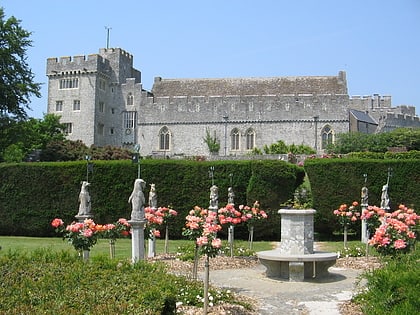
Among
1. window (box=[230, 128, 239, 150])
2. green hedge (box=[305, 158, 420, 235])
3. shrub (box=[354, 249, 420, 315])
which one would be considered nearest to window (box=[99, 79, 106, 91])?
window (box=[230, 128, 239, 150])

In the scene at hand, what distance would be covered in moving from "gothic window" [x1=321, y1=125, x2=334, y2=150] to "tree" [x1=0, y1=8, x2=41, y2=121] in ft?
103

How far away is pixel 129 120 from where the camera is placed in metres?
60.0

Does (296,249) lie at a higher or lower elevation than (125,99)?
lower

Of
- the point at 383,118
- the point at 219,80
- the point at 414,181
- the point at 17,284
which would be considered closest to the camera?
the point at 17,284

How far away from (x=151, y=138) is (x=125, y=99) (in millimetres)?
6256

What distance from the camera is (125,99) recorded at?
199 feet

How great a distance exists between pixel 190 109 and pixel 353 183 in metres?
35.8

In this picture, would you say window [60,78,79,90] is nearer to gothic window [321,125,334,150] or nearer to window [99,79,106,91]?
window [99,79,106,91]

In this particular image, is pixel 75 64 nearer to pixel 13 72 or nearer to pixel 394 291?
pixel 13 72

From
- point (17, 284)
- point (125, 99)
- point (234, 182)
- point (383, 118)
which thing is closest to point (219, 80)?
point (125, 99)

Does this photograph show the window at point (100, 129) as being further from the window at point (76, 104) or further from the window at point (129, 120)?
the window at point (76, 104)

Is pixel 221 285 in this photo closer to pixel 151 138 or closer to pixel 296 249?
pixel 296 249

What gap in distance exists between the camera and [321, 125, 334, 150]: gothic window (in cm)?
5475

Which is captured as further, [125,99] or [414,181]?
[125,99]
